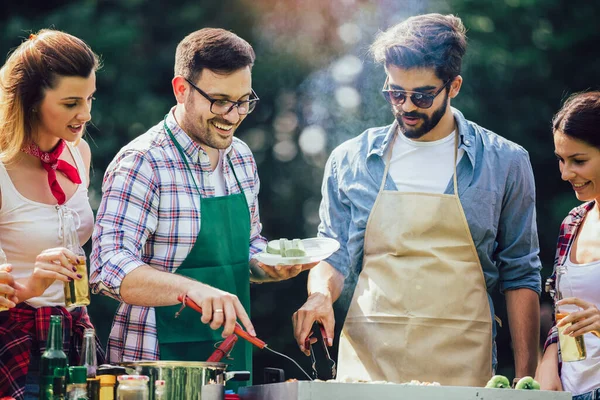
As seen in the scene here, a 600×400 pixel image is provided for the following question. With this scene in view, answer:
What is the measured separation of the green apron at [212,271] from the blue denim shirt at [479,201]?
437mm

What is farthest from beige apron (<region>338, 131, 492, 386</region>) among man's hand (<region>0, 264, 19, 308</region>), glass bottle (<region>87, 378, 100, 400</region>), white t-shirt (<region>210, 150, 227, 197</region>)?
man's hand (<region>0, 264, 19, 308</region>)

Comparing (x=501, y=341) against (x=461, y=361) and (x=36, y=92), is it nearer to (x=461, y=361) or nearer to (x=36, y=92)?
(x=461, y=361)

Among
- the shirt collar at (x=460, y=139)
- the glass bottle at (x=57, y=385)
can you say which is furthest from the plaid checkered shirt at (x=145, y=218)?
the shirt collar at (x=460, y=139)

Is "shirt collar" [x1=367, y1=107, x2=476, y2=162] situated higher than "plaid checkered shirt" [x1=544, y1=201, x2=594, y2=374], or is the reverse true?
"shirt collar" [x1=367, y1=107, x2=476, y2=162]

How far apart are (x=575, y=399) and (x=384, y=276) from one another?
0.86 metres

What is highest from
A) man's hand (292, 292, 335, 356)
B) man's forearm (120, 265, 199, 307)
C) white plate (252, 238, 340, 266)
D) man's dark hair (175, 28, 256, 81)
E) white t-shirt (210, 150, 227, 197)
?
man's dark hair (175, 28, 256, 81)

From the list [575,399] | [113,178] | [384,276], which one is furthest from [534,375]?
[113,178]

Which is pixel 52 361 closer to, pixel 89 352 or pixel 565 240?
pixel 89 352

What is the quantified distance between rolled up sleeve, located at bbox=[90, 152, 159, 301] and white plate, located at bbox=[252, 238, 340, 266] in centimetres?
42

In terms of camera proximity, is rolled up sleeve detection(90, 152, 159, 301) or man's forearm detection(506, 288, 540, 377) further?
man's forearm detection(506, 288, 540, 377)

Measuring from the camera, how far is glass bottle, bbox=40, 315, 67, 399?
3105 millimetres

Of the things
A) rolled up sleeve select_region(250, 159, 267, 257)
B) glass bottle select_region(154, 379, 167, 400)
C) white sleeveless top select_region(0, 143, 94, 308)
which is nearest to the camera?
glass bottle select_region(154, 379, 167, 400)

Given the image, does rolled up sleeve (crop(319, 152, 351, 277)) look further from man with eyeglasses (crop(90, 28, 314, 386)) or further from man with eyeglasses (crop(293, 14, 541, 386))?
man with eyeglasses (crop(90, 28, 314, 386))

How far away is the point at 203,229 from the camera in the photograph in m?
3.95
